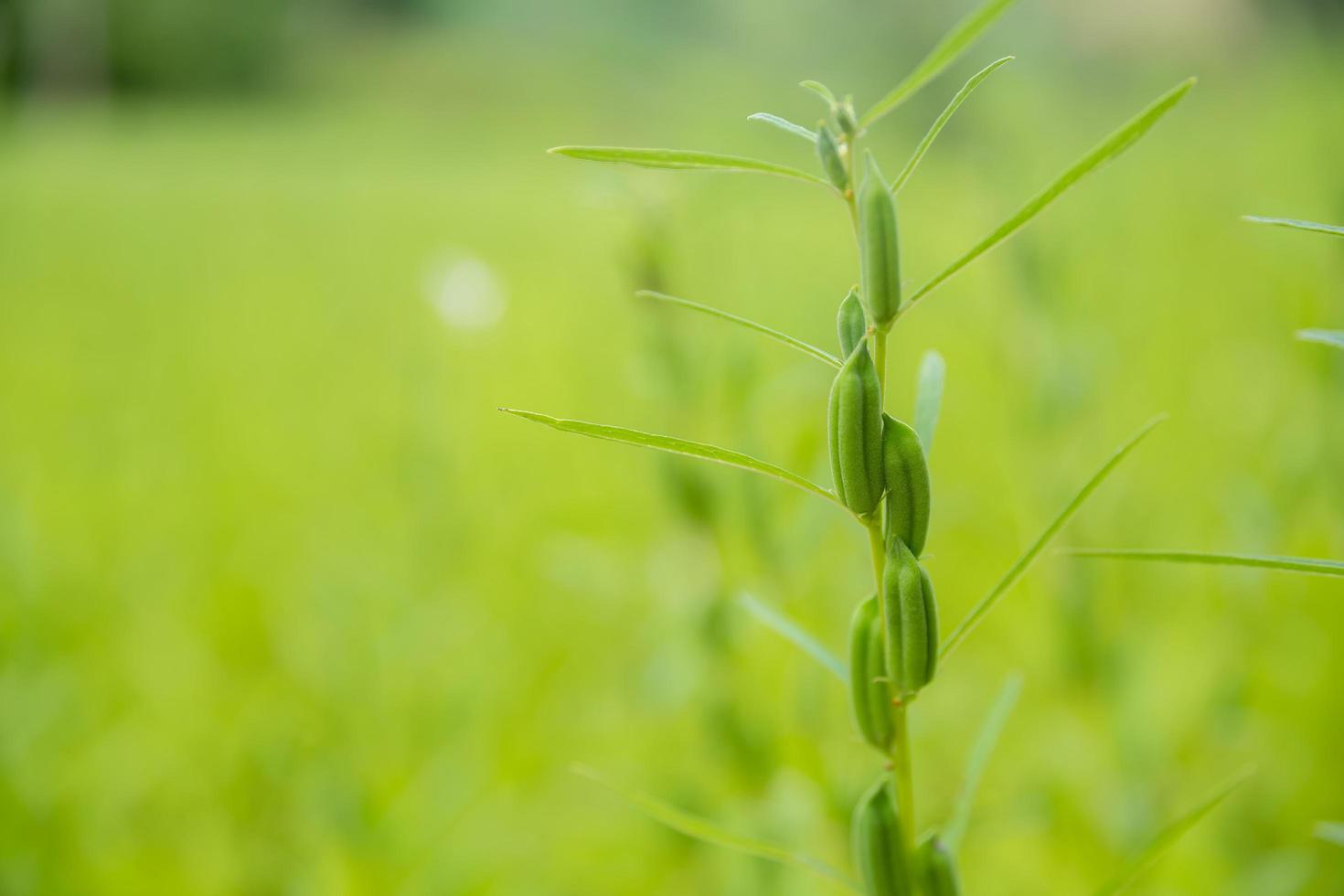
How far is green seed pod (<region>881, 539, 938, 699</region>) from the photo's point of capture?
0.16 metres

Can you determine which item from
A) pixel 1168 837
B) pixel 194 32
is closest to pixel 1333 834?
pixel 1168 837

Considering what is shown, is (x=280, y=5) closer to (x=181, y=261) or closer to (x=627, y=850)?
(x=181, y=261)

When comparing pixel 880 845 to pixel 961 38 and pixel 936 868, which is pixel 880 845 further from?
pixel 961 38

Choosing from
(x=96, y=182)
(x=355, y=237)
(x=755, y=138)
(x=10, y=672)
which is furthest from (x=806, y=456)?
(x=96, y=182)

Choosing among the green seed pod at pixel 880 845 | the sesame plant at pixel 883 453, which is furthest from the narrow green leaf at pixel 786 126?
the green seed pod at pixel 880 845

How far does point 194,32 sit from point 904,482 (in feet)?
32.1

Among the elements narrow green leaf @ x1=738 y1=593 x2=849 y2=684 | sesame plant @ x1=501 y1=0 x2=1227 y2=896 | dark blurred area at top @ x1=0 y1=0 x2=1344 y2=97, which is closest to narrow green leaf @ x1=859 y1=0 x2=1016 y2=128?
sesame plant @ x1=501 y1=0 x2=1227 y2=896

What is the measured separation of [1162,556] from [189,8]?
32.0ft

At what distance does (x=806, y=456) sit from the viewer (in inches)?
17.0

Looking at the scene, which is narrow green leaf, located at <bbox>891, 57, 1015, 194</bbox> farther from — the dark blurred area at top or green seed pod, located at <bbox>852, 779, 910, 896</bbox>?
the dark blurred area at top

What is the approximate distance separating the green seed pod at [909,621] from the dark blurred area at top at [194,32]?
25.0 ft

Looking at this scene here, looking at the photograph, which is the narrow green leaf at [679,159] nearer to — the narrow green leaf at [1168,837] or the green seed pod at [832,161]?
the green seed pod at [832,161]

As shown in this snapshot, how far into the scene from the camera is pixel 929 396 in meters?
0.19

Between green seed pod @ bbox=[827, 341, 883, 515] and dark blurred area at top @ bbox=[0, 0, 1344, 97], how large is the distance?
762cm
